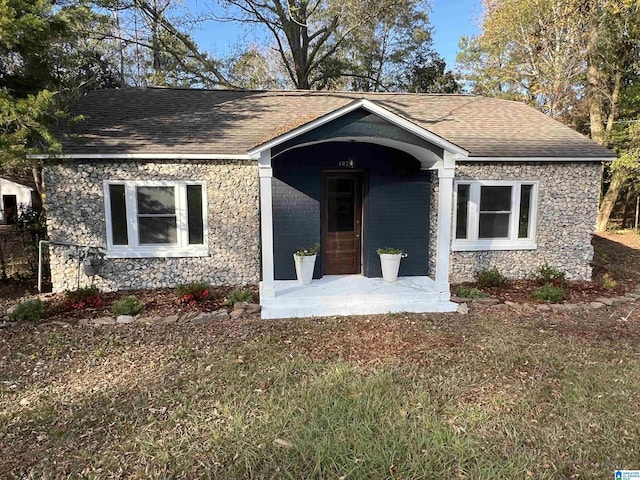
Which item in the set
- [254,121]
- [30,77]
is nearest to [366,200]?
[254,121]

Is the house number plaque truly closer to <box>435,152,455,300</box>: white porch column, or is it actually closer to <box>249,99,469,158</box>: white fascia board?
<box>249,99,469,158</box>: white fascia board

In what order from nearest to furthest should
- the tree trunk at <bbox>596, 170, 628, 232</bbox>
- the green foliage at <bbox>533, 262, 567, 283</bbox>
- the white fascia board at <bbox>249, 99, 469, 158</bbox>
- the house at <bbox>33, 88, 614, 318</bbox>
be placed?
the white fascia board at <bbox>249, 99, 469, 158</bbox>, the house at <bbox>33, 88, 614, 318</bbox>, the green foliage at <bbox>533, 262, 567, 283</bbox>, the tree trunk at <bbox>596, 170, 628, 232</bbox>

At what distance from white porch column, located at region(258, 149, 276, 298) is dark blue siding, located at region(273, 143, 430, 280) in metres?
1.31

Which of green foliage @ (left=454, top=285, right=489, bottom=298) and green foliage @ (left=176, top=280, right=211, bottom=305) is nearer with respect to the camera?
green foliage @ (left=176, top=280, right=211, bottom=305)

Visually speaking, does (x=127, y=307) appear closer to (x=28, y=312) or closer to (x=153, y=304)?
(x=153, y=304)

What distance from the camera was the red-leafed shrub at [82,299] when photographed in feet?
21.9

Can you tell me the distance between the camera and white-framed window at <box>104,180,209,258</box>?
25.6 feet

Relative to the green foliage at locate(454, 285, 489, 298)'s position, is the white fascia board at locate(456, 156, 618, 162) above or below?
above

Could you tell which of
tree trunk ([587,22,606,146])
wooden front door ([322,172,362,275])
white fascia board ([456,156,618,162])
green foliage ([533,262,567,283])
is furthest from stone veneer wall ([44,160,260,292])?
tree trunk ([587,22,606,146])

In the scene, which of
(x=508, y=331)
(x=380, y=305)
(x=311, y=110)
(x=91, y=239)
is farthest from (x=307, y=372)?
(x=311, y=110)

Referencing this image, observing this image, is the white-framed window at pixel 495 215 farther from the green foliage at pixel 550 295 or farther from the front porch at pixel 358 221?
the green foliage at pixel 550 295

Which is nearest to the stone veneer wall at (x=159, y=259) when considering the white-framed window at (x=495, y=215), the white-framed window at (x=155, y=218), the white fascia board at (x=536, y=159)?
the white-framed window at (x=155, y=218)

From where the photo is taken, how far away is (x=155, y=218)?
8.00m

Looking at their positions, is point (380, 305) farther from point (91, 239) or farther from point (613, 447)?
point (91, 239)
